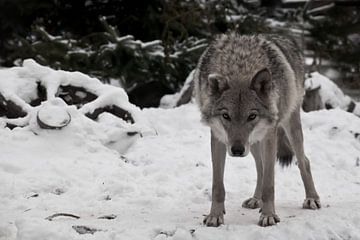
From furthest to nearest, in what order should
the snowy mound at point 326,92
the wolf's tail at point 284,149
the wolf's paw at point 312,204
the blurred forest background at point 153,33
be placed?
1. the blurred forest background at point 153,33
2. the snowy mound at point 326,92
3. the wolf's tail at point 284,149
4. the wolf's paw at point 312,204

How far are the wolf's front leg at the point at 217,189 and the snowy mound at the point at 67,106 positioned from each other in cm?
260

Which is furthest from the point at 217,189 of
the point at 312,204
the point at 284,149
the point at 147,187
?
the point at 284,149

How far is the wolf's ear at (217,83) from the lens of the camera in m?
4.21

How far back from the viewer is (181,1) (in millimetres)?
12031

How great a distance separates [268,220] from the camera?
4191 millimetres

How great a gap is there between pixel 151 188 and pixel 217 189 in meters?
1.19

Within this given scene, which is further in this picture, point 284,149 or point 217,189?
point 284,149

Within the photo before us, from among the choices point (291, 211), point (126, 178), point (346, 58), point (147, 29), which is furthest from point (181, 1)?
point (291, 211)

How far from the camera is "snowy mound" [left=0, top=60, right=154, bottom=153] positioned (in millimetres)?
6602

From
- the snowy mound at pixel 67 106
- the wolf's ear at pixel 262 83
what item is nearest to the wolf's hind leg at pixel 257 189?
the wolf's ear at pixel 262 83

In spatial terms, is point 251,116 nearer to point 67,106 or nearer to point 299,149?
point 299,149

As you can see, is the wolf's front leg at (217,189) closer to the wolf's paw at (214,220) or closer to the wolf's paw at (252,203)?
the wolf's paw at (214,220)

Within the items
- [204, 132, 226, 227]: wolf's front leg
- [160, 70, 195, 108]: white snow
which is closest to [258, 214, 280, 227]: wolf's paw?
[204, 132, 226, 227]: wolf's front leg

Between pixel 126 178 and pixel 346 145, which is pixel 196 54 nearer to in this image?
pixel 346 145
